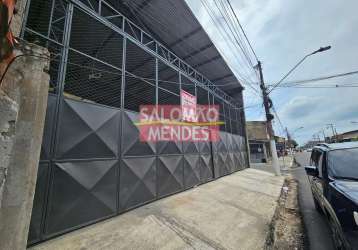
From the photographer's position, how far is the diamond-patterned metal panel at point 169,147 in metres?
7.04

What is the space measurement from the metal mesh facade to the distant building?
61.3 ft

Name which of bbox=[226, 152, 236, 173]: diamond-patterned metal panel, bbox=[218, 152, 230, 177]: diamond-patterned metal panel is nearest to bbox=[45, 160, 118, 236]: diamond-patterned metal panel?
bbox=[218, 152, 230, 177]: diamond-patterned metal panel

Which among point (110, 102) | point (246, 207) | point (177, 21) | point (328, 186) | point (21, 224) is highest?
point (177, 21)

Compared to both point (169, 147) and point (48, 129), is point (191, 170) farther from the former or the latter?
point (48, 129)

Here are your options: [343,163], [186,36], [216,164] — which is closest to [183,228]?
[343,163]

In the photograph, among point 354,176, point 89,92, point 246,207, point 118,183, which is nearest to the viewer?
point 354,176

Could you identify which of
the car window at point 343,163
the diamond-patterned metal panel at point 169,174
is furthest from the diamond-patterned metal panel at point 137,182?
the car window at point 343,163

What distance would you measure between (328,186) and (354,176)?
42 cm

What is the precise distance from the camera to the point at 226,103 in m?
14.7

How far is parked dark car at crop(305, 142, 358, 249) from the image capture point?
221 cm

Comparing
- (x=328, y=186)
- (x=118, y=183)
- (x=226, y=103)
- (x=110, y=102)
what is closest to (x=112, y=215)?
(x=118, y=183)

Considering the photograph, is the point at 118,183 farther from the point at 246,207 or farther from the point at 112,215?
the point at 246,207

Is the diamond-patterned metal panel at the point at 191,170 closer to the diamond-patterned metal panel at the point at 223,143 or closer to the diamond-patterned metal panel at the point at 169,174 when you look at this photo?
the diamond-patterned metal panel at the point at 169,174

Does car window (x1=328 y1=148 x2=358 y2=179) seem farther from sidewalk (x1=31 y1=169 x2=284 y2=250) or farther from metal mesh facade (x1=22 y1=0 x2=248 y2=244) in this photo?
metal mesh facade (x1=22 y1=0 x2=248 y2=244)
